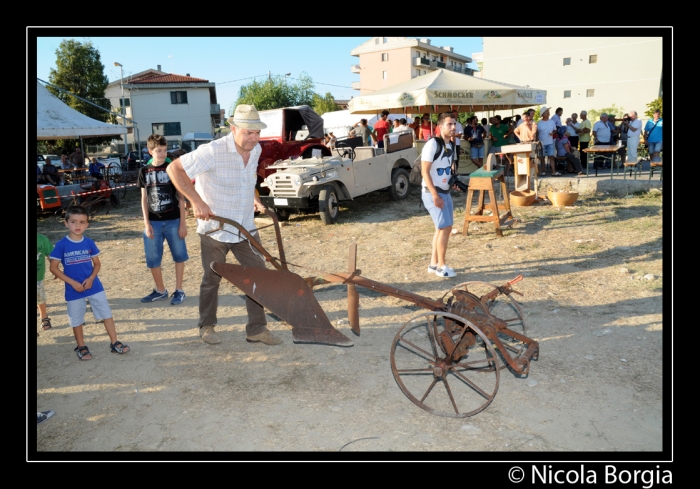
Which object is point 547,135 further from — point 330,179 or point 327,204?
point 327,204

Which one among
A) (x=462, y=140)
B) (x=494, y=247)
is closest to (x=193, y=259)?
(x=494, y=247)

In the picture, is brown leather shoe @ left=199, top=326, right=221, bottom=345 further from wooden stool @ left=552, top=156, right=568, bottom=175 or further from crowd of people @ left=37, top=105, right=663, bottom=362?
wooden stool @ left=552, top=156, right=568, bottom=175

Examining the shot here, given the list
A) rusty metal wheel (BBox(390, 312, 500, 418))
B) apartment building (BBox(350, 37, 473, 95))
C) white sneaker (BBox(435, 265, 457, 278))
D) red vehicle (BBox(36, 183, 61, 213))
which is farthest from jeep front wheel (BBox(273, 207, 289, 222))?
apartment building (BBox(350, 37, 473, 95))

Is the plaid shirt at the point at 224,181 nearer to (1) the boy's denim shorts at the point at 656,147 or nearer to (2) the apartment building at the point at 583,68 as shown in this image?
(1) the boy's denim shorts at the point at 656,147

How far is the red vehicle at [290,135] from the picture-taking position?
11555mm

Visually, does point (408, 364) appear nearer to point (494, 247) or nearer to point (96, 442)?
point (96, 442)

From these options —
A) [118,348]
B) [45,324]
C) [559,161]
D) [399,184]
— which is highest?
[559,161]

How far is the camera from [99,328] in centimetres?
527

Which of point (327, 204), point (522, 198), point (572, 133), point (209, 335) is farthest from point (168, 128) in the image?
point (209, 335)

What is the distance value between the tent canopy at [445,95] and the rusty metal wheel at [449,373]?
9.21m

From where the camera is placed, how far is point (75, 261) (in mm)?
4340

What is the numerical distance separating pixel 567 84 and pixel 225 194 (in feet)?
151

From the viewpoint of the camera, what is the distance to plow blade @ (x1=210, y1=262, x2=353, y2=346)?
154 inches

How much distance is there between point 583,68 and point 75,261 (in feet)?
153
